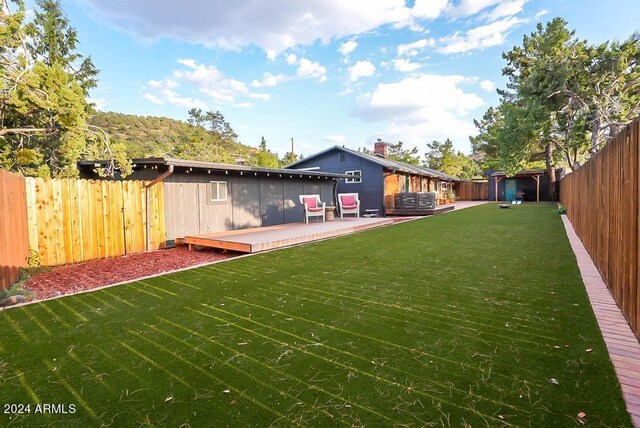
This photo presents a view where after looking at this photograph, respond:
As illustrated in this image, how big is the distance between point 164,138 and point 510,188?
37887 mm

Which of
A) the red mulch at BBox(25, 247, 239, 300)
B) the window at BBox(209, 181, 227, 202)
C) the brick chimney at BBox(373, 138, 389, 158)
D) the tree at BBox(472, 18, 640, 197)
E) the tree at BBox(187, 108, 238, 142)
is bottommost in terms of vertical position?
the red mulch at BBox(25, 247, 239, 300)

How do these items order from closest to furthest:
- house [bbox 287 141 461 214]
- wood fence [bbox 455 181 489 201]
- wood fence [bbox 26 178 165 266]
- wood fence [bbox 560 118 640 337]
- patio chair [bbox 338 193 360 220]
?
wood fence [bbox 560 118 640 337] < wood fence [bbox 26 178 165 266] < patio chair [bbox 338 193 360 220] < house [bbox 287 141 461 214] < wood fence [bbox 455 181 489 201]

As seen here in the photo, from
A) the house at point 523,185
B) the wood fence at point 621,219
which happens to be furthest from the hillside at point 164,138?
the wood fence at point 621,219

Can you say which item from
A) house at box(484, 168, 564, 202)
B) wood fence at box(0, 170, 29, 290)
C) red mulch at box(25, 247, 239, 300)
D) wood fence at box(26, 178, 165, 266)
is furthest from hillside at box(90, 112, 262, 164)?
wood fence at box(0, 170, 29, 290)

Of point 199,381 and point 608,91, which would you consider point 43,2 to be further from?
point 608,91

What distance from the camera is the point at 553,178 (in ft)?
84.7

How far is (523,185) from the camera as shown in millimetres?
29344

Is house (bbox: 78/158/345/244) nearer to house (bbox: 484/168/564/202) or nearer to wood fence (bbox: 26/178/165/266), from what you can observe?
wood fence (bbox: 26/178/165/266)

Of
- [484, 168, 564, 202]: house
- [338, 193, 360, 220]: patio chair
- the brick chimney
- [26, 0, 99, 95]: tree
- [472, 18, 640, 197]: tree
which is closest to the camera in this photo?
[338, 193, 360, 220]: patio chair

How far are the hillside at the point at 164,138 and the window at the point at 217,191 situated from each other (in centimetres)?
2098

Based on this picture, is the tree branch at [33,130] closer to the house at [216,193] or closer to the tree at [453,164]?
the house at [216,193]

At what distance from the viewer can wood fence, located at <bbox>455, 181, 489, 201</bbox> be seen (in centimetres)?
3344

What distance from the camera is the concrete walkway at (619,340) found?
6.13ft

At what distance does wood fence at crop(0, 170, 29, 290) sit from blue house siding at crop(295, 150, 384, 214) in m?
13.4
